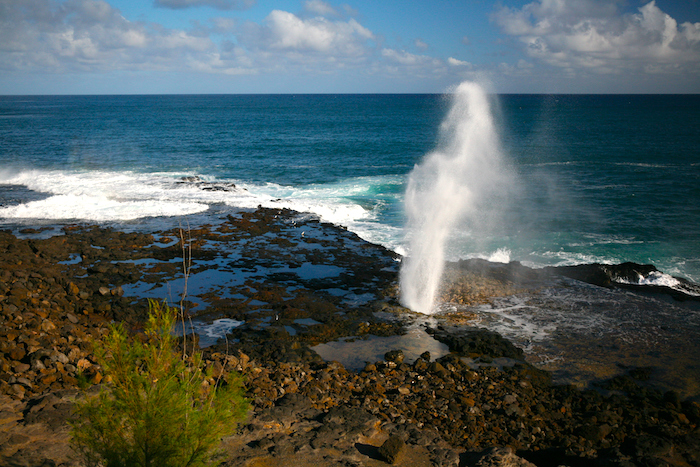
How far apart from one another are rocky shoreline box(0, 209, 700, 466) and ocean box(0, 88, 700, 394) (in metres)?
2.21

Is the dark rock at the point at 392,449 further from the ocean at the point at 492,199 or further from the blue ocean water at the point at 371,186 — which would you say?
the blue ocean water at the point at 371,186

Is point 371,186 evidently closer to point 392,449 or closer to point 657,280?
point 657,280

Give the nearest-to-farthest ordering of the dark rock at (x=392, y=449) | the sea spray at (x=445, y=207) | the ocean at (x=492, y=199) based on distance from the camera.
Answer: the dark rock at (x=392, y=449) < the ocean at (x=492, y=199) < the sea spray at (x=445, y=207)

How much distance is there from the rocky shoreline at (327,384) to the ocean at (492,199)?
221 cm

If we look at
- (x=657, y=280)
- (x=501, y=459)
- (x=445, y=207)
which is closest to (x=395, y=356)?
(x=501, y=459)

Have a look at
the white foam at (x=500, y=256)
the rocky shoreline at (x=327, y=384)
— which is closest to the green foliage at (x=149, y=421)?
the rocky shoreline at (x=327, y=384)

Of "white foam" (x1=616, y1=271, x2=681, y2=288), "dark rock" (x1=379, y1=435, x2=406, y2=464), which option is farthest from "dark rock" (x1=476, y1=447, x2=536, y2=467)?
"white foam" (x1=616, y1=271, x2=681, y2=288)

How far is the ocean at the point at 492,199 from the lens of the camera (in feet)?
50.8

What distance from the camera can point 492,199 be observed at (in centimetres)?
3362

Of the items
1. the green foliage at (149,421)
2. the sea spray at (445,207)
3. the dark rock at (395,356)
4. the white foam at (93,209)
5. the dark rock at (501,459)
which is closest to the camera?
the green foliage at (149,421)

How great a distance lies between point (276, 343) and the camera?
12961 mm

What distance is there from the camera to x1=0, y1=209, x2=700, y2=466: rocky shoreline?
28.0 feet

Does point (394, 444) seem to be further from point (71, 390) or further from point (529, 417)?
point (71, 390)

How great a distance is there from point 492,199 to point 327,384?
85.3ft
